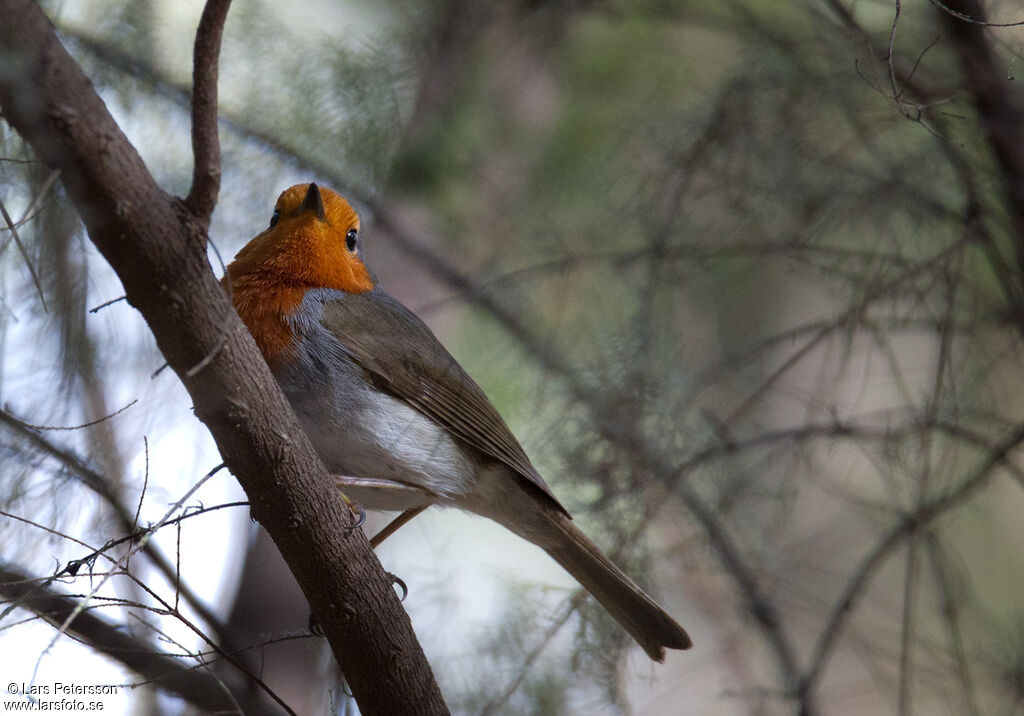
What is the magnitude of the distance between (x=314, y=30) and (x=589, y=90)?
1488 millimetres

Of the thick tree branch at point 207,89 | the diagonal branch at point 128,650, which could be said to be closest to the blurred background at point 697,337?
the diagonal branch at point 128,650

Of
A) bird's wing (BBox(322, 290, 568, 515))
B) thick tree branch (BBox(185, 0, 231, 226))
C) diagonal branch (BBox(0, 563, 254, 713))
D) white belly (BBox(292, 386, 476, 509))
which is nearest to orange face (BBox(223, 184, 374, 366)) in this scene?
bird's wing (BBox(322, 290, 568, 515))

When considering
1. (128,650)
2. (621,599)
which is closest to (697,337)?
(621,599)

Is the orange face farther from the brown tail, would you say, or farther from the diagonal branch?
the brown tail

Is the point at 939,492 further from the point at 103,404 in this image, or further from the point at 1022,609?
the point at 103,404

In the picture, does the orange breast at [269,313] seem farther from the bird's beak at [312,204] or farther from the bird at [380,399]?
the bird's beak at [312,204]

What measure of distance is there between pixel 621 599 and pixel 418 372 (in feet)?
3.31

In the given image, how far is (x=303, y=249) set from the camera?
10.3ft

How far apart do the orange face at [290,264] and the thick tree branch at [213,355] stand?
2.38ft

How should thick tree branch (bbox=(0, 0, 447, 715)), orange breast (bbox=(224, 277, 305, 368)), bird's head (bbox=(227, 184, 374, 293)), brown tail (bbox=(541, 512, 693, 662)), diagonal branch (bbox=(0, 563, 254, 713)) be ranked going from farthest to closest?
brown tail (bbox=(541, 512, 693, 662)) < bird's head (bbox=(227, 184, 374, 293)) < orange breast (bbox=(224, 277, 305, 368)) < diagonal branch (bbox=(0, 563, 254, 713)) < thick tree branch (bbox=(0, 0, 447, 715))

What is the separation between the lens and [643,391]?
3729 mm

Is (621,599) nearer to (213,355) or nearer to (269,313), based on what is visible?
(269,313)

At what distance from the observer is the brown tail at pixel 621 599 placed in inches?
132

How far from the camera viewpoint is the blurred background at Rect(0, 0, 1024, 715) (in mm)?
3311
